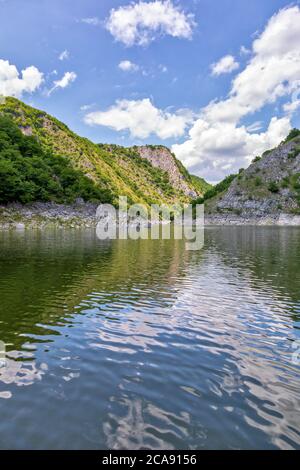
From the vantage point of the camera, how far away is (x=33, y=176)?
142 metres

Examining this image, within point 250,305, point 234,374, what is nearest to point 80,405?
point 234,374

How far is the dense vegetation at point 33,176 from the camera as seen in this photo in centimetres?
12419

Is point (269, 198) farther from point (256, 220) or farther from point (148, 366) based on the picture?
point (148, 366)

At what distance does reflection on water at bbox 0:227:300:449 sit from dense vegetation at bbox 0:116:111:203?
108 metres

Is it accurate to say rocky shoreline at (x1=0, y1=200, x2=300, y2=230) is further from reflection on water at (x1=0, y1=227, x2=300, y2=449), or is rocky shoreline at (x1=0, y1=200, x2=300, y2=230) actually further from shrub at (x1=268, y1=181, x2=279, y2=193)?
reflection on water at (x1=0, y1=227, x2=300, y2=449)

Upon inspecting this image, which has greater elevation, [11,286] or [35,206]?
[35,206]

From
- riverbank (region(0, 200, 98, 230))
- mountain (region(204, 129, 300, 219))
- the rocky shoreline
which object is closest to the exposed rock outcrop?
mountain (region(204, 129, 300, 219))

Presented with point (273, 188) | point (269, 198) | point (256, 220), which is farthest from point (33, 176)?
point (273, 188)

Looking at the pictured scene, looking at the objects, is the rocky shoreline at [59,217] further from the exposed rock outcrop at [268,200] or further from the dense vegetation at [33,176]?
the dense vegetation at [33,176]

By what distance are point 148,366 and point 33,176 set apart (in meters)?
142
